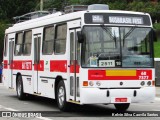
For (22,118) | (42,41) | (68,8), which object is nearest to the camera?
(22,118)

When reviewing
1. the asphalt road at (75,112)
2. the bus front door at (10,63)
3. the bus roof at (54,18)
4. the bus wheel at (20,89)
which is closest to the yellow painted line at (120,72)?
the asphalt road at (75,112)

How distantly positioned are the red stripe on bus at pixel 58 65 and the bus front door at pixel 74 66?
518mm

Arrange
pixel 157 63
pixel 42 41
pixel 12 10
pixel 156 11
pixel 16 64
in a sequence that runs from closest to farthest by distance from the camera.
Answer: pixel 42 41
pixel 16 64
pixel 157 63
pixel 156 11
pixel 12 10

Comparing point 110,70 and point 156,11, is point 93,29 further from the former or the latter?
point 156,11

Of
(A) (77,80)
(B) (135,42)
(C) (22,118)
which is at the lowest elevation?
(C) (22,118)

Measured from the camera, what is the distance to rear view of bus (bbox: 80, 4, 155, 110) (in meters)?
13.9

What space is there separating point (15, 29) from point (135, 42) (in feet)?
27.3

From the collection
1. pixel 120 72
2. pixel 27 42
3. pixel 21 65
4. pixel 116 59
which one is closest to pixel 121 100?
pixel 120 72

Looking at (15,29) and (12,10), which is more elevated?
(12,10)

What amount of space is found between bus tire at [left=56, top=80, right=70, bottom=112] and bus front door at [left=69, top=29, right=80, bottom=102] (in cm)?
61

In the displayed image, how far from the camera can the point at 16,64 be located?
21.0 meters

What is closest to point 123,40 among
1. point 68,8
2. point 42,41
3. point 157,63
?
point 68,8

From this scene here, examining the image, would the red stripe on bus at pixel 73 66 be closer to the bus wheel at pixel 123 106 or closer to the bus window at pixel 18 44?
the bus wheel at pixel 123 106

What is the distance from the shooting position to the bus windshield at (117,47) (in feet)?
46.0
